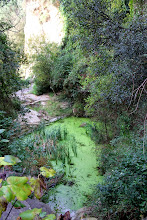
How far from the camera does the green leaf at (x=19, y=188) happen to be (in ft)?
2.33

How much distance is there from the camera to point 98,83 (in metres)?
4.92

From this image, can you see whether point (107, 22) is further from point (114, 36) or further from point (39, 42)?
point (39, 42)

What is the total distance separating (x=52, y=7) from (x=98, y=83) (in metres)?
12.2

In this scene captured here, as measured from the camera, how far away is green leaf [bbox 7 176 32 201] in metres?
0.71

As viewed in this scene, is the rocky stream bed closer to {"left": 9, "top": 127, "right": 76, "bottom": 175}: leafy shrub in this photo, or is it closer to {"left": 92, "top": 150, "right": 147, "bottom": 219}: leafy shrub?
{"left": 9, "top": 127, "right": 76, "bottom": 175}: leafy shrub

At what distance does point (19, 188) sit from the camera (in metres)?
0.73

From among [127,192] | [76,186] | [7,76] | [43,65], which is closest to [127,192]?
[127,192]

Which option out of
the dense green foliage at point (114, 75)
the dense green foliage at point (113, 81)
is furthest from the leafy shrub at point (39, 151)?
the dense green foliage at point (114, 75)

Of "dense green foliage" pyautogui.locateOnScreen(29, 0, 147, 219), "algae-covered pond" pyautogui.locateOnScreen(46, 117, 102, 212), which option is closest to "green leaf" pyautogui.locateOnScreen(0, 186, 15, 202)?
"dense green foliage" pyautogui.locateOnScreen(29, 0, 147, 219)

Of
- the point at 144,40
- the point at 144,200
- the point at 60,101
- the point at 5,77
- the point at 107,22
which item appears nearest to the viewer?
the point at 144,200

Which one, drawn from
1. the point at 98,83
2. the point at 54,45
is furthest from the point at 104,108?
the point at 54,45

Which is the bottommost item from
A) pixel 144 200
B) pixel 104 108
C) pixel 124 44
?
pixel 144 200

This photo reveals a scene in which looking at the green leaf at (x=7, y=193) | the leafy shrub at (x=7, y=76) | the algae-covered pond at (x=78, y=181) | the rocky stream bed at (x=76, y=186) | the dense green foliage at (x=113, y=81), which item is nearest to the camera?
the green leaf at (x=7, y=193)

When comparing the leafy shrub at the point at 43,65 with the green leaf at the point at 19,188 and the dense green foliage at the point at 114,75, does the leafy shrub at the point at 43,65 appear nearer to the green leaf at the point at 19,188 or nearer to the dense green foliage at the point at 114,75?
the dense green foliage at the point at 114,75
